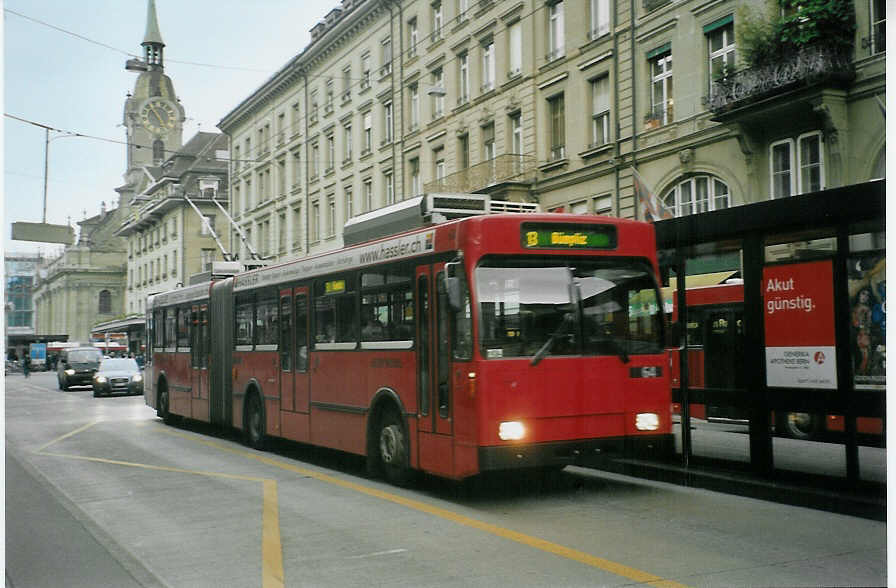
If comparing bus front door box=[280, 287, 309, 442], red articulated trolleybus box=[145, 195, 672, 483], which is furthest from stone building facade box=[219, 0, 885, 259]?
red articulated trolleybus box=[145, 195, 672, 483]

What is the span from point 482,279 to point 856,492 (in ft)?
12.7

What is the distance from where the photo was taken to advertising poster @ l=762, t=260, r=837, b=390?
30.1ft

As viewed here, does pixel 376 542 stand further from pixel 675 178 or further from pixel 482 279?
pixel 675 178

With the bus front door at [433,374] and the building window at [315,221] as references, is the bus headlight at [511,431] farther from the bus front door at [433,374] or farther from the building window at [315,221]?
the building window at [315,221]

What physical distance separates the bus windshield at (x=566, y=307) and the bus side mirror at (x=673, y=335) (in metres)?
0.10

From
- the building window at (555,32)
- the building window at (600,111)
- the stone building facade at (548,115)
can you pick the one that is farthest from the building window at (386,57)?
the building window at (600,111)

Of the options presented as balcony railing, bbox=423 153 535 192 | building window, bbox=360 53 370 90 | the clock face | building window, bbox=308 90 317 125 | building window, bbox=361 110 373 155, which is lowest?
the clock face

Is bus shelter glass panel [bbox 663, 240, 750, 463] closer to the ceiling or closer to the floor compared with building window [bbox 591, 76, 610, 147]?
closer to the floor

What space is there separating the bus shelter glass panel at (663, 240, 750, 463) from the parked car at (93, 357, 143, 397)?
27275 mm

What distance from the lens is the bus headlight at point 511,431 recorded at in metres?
9.05

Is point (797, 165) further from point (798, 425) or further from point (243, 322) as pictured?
point (798, 425)

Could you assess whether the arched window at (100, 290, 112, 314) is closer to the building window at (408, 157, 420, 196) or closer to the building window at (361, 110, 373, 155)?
the building window at (361, 110, 373, 155)

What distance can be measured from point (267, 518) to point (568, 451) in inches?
110

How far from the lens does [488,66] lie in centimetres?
2842
